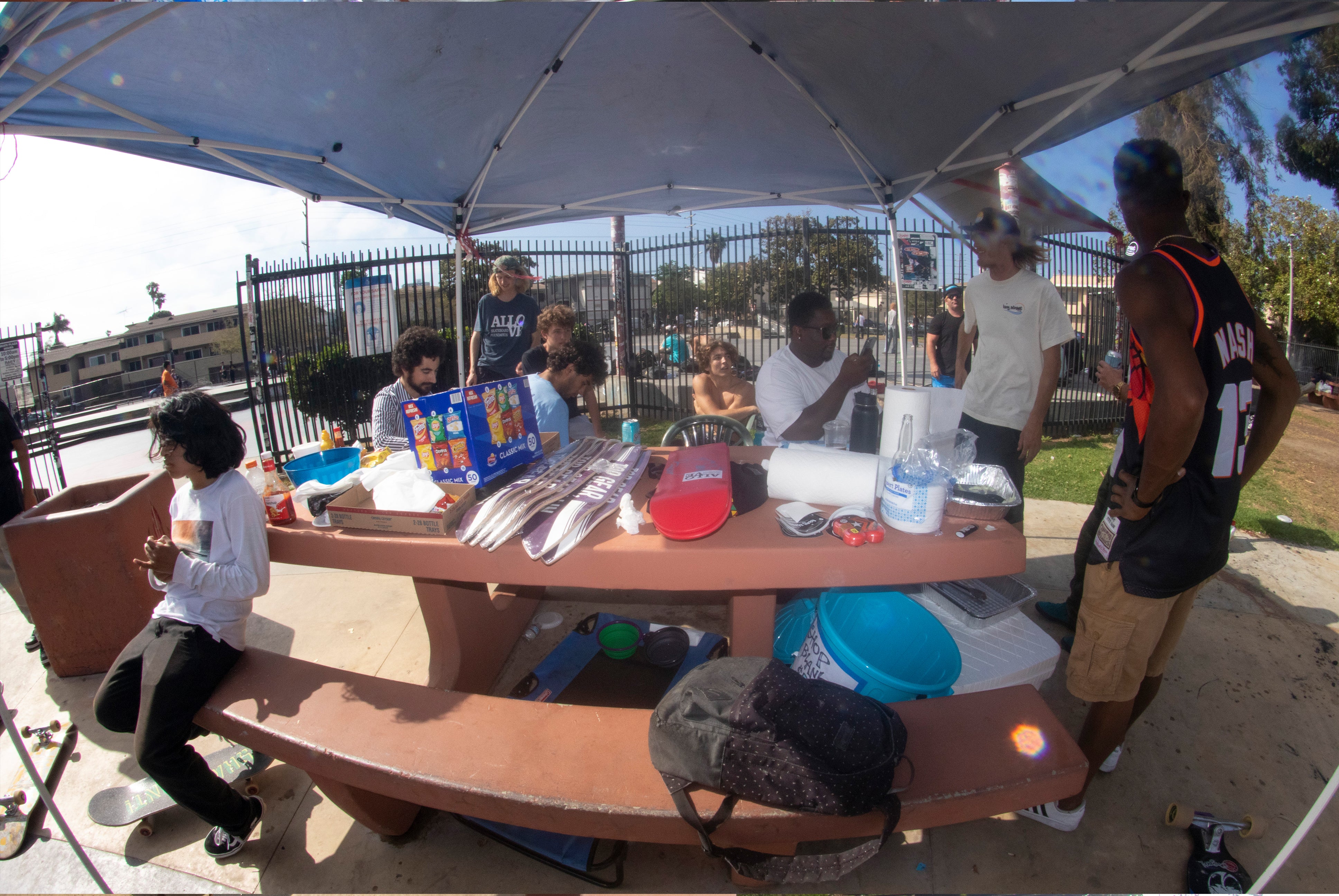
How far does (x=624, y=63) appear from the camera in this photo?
275 cm

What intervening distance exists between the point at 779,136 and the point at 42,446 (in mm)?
6735

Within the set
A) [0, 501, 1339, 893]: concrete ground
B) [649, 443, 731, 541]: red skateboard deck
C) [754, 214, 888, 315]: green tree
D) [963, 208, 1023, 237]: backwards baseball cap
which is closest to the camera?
[649, 443, 731, 541]: red skateboard deck

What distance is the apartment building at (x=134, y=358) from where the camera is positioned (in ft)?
15.8

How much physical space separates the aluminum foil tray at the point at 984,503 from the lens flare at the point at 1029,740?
57cm

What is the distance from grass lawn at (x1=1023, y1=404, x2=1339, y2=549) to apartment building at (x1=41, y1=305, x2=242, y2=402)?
759 centimetres

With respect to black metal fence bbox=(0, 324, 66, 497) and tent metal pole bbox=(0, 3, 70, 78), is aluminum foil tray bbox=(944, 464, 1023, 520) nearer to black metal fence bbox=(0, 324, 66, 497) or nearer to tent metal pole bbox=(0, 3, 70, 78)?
tent metal pole bbox=(0, 3, 70, 78)

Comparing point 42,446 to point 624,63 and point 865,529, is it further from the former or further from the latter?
point 865,529

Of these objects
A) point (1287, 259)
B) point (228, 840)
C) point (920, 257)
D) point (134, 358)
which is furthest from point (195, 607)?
point (920, 257)

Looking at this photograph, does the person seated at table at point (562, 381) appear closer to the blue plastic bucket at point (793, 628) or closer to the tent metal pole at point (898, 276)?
the blue plastic bucket at point (793, 628)

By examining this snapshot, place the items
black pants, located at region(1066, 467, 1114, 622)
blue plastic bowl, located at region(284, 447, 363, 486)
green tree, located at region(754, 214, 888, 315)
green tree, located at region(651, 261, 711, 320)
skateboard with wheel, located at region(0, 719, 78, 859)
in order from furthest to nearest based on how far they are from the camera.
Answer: green tree, located at region(651, 261, 711, 320) → green tree, located at region(754, 214, 888, 315) → black pants, located at region(1066, 467, 1114, 622) → blue plastic bowl, located at region(284, 447, 363, 486) → skateboard with wheel, located at region(0, 719, 78, 859)

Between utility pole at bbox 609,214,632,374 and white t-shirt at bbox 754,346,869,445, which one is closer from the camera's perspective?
white t-shirt at bbox 754,346,869,445

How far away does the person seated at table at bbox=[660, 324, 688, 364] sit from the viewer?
8.37m

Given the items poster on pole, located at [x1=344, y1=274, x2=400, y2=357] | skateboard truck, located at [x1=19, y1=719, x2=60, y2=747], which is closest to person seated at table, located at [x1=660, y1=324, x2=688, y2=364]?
poster on pole, located at [x1=344, y1=274, x2=400, y2=357]

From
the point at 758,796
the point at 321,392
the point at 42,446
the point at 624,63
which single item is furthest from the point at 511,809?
the point at 321,392
